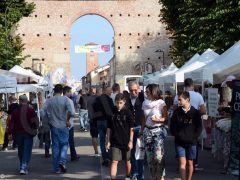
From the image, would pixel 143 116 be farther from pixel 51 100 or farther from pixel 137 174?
pixel 51 100

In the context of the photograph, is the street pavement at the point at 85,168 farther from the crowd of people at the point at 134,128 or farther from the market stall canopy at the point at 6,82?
the market stall canopy at the point at 6,82

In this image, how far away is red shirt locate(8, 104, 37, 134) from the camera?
10.8 metres

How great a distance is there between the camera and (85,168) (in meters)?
11.3

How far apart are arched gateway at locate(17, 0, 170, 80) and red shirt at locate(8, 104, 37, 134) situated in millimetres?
52047

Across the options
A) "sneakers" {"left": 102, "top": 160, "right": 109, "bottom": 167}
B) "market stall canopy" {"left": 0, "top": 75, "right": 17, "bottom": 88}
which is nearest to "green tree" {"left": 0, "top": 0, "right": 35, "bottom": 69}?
"market stall canopy" {"left": 0, "top": 75, "right": 17, "bottom": 88}

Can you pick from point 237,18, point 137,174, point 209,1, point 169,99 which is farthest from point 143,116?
point 169,99

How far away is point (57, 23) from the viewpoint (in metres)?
63.9

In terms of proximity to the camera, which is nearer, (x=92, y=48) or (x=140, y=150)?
(x=140, y=150)

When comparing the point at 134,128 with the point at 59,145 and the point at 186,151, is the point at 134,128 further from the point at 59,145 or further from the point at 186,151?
the point at 59,145

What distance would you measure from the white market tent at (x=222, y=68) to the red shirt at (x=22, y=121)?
412cm

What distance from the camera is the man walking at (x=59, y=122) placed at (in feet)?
35.5

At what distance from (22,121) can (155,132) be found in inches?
135

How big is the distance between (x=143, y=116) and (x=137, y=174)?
4.44ft

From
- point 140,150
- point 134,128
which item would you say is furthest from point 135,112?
point 140,150
